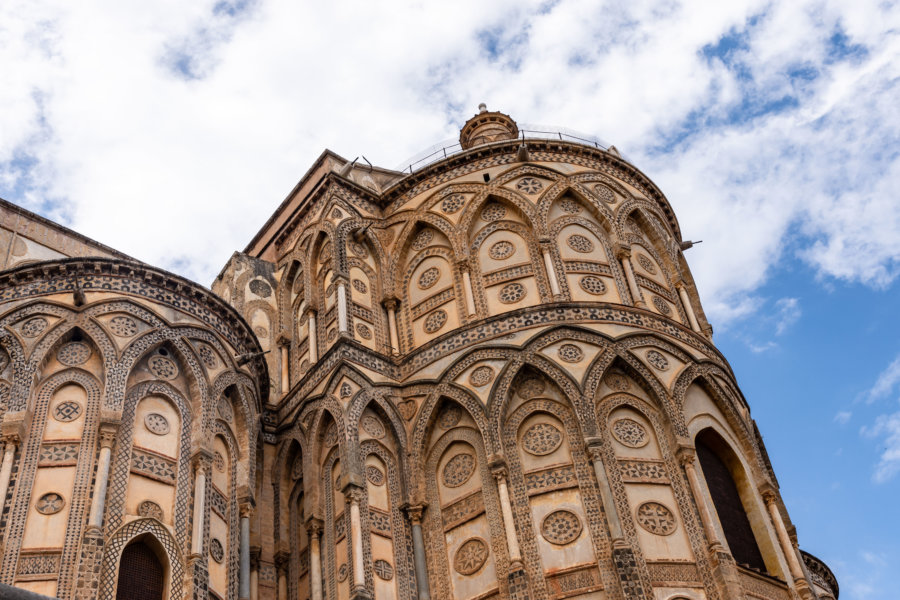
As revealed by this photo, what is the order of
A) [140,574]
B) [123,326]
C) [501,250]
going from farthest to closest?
1. [501,250]
2. [123,326]
3. [140,574]

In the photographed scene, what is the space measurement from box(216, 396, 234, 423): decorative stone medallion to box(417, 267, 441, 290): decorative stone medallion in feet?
14.9

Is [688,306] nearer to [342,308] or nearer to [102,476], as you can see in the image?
[342,308]

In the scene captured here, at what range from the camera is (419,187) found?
21.3 meters

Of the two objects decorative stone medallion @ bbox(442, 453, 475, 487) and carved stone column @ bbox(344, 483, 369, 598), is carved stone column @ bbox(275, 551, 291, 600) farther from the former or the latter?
decorative stone medallion @ bbox(442, 453, 475, 487)

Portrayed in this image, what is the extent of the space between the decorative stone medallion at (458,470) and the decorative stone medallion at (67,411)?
229 inches

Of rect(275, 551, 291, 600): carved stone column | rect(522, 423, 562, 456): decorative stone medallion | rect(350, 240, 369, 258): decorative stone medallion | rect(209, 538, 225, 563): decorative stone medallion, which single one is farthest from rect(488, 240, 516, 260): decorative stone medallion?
rect(209, 538, 225, 563): decorative stone medallion

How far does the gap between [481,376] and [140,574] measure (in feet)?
20.8

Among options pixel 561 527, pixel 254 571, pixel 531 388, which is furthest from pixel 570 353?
pixel 254 571

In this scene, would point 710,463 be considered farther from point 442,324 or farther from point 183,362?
point 183,362

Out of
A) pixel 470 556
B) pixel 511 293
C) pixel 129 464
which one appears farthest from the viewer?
pixel 511 293

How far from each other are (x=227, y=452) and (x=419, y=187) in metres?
7.31

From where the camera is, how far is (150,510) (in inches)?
565

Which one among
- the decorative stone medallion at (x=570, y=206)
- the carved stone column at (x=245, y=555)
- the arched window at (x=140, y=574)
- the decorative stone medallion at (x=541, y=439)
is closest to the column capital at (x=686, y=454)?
the decorative stone medallion at (x=541, y=439)

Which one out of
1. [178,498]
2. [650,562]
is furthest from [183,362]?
[650,562]
